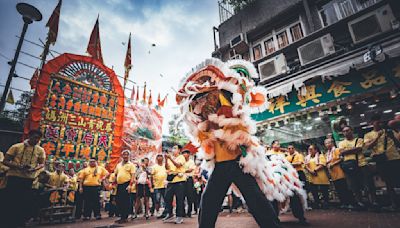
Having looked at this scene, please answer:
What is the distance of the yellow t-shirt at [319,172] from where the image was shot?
5504 millimetres

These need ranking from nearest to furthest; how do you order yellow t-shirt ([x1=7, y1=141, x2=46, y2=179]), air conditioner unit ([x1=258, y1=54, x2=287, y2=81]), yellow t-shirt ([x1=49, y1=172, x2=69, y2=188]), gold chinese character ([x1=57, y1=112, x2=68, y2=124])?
yellow t-shirt ([x1=7, y1=141, x2=46, y2=179])
yellow t-shirt ([x1=49, y1=172, x2=69, y2=188])
air conditioner unit ([x1=258, y1=54, x2=287, y2=81])
gold chinese character ([x1=57, y1=112, x2=68, y2=124])

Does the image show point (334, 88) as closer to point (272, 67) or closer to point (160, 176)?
point (272, 67)

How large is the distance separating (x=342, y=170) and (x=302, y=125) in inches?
124

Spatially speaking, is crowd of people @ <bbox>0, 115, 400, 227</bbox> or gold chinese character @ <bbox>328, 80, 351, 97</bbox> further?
gold chinese character @ <bbox>328, 80, 351, 97</bbox>

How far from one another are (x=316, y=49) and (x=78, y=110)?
1153cm

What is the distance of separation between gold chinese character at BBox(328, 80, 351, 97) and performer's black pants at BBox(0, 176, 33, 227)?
357 inches

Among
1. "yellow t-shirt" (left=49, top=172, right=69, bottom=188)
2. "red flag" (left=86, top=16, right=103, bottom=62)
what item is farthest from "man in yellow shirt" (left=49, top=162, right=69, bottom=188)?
"red flag" (left=86, top=16, right=103, bottom=62)

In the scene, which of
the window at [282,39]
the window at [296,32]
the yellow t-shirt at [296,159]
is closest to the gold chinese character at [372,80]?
the yellow t-shirt at [296,159]

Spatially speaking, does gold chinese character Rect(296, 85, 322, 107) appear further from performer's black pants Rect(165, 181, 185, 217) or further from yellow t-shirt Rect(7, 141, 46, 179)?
yellow t-shirt Rect(7, 141, 46, 179)

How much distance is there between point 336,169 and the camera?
16.8 ft

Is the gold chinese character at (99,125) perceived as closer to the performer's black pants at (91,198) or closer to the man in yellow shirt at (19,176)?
the performer's black pants at (91,198)

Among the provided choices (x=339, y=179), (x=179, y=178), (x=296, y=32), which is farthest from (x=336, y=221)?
(x=296, y=32)

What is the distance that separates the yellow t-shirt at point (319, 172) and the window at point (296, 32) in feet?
19.0

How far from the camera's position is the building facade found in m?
6.06
